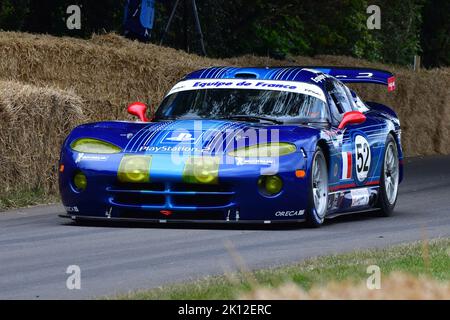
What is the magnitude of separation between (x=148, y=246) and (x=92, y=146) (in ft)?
5.53

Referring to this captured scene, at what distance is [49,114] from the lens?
16.0 m

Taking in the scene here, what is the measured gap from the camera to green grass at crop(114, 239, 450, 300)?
8133 millimetres

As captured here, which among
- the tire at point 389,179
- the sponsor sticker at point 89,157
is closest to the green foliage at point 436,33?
the tire at point 389,179

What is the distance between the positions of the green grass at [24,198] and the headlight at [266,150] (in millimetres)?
3548

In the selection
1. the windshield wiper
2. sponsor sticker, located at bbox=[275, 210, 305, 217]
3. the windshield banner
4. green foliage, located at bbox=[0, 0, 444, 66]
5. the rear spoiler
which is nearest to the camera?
sponsor sticker, located at bbox=[275, 210, 305, 217]

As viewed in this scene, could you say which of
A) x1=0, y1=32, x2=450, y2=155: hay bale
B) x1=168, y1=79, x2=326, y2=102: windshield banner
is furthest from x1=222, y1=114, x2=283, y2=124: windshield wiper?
x1=0, y1=32, x2=450, y2=155: hay bale

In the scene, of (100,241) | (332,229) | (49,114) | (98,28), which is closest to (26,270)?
(100,241)

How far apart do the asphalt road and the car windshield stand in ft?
3.65

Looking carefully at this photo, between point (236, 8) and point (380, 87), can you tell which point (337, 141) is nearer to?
point (380, 87)

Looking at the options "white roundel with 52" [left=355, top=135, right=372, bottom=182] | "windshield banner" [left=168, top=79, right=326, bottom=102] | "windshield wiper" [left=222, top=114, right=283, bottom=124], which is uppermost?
"windshield banner" [left=168, top=79, right=326, bottom=102]

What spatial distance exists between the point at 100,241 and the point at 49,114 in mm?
4858

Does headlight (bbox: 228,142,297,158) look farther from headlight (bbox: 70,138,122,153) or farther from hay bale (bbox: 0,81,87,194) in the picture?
hay bale (bbox: 0,81,87,194)

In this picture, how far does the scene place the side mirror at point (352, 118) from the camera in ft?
44.3
